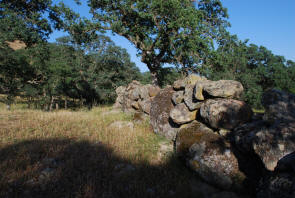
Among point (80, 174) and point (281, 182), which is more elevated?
point (281, 182)

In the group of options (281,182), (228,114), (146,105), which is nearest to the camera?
(281,182)

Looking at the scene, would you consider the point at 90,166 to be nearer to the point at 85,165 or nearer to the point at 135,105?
the point at 85,165

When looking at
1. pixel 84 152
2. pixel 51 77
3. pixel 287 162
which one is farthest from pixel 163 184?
pixel 51 77

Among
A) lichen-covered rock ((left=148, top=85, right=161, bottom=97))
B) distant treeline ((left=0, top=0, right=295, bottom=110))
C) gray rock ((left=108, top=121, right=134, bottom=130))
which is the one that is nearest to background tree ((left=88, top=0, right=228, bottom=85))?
distant treeline ((left=0, top=0, right=295, bottom=110))

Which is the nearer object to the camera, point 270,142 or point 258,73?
point 270,142

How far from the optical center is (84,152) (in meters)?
5.15

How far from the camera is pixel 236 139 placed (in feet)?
14.2

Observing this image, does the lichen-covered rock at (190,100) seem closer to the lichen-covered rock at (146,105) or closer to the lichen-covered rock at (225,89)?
the lichen-covered rock at (225,89)

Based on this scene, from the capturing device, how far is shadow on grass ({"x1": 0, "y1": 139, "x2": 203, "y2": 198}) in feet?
11.3

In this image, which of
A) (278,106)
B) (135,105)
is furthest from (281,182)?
(135,105)

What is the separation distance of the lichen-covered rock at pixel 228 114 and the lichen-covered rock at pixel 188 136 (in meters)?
0.40

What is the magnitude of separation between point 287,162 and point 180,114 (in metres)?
3.98

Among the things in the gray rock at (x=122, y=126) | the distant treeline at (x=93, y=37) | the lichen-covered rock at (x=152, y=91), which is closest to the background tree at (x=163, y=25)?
the distant treeline at (x=93, y=37)

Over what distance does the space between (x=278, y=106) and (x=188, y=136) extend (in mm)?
2697
